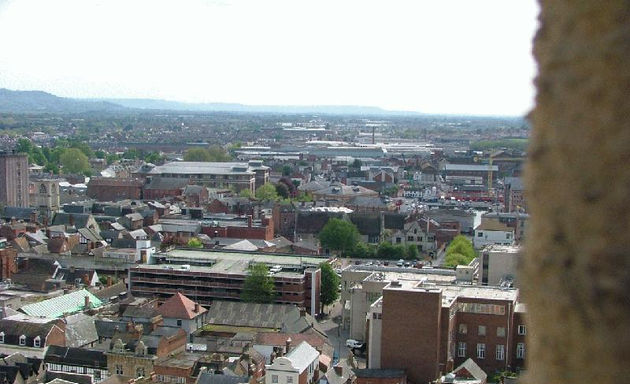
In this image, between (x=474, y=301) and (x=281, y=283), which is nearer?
(x=474, y=301)

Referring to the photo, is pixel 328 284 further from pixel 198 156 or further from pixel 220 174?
pixel 198 156

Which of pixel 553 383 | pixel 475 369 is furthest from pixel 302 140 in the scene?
pixel 553 383

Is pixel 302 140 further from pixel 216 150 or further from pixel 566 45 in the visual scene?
pixel 566 45

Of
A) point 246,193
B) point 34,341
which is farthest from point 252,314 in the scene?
point 246,193

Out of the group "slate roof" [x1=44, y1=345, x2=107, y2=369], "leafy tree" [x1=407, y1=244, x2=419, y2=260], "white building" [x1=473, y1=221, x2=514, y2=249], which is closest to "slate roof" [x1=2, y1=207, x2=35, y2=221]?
"leafy tree" [x1=407, y1=244, x2=419, y2=260]

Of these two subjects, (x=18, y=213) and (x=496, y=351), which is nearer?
(x=496, y=351)

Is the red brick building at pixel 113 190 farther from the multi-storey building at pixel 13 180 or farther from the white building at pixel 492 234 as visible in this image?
the white building at pixel 492 234

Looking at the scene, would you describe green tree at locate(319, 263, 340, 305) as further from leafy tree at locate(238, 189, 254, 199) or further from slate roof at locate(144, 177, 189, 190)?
slate roof at locate(144, 177, 189, 190)
